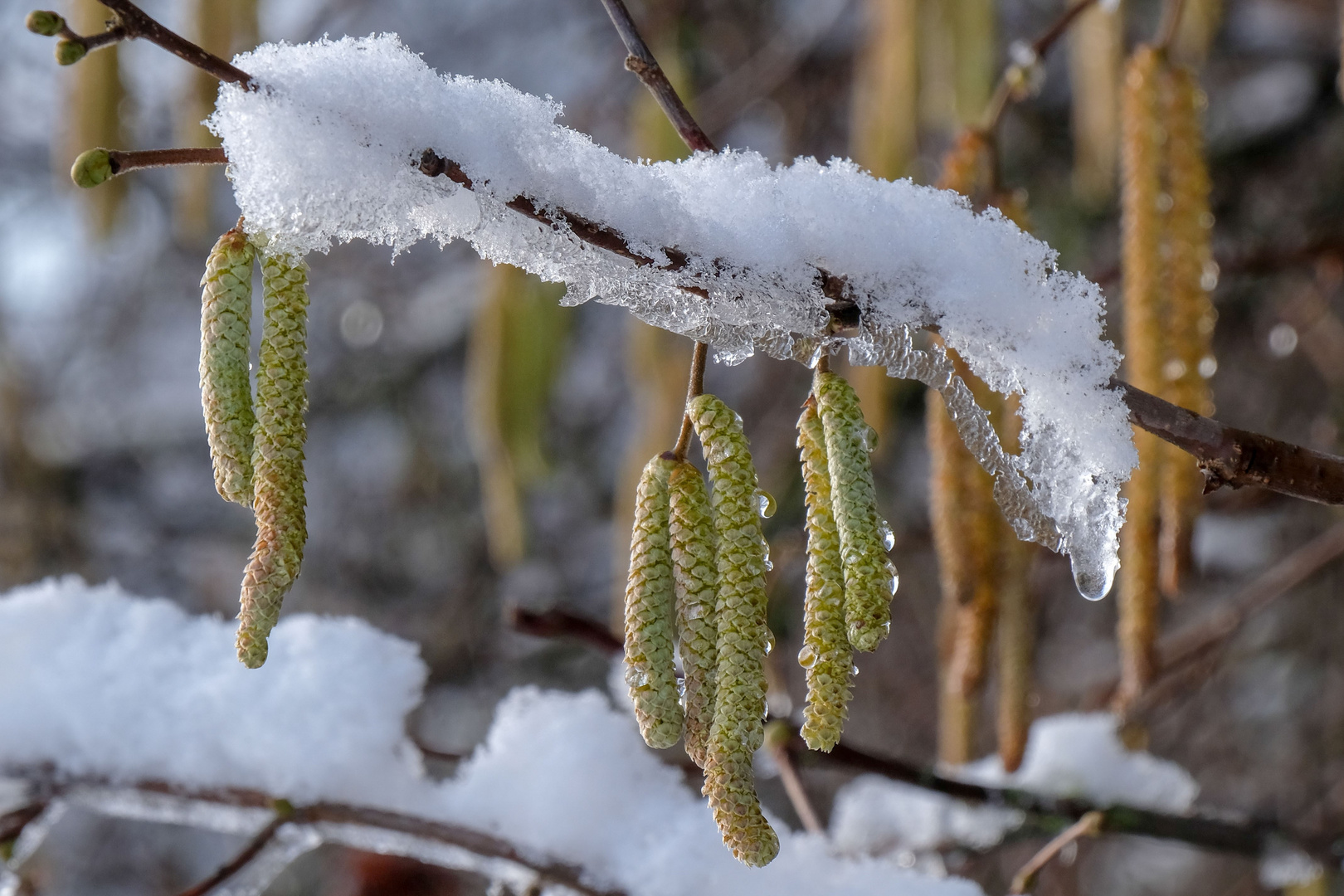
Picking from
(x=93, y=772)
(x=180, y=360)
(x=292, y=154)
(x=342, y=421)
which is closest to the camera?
(x=292, y=154)

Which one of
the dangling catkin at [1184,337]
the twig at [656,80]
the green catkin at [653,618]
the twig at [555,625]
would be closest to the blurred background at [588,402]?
the twig at [555,625]

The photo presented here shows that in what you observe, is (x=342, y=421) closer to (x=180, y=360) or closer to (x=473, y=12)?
(x=180, y=360)

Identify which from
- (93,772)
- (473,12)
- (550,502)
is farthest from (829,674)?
(473,12)

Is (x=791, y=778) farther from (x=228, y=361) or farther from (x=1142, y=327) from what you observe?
(x=228, y=361)

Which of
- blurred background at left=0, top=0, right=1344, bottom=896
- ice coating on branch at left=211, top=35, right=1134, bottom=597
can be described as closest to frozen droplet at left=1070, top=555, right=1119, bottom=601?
ice coating on branch at left=211, top=35, right=1134, bottom=597

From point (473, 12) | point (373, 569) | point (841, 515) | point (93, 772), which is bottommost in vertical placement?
point (93, 772)

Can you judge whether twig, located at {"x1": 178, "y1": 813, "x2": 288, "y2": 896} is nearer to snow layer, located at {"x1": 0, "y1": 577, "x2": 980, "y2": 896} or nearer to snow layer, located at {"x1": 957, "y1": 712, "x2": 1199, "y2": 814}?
snow layer, located at {"x1": 0, "y1": 577, "x2": 980, "y2": 896}
